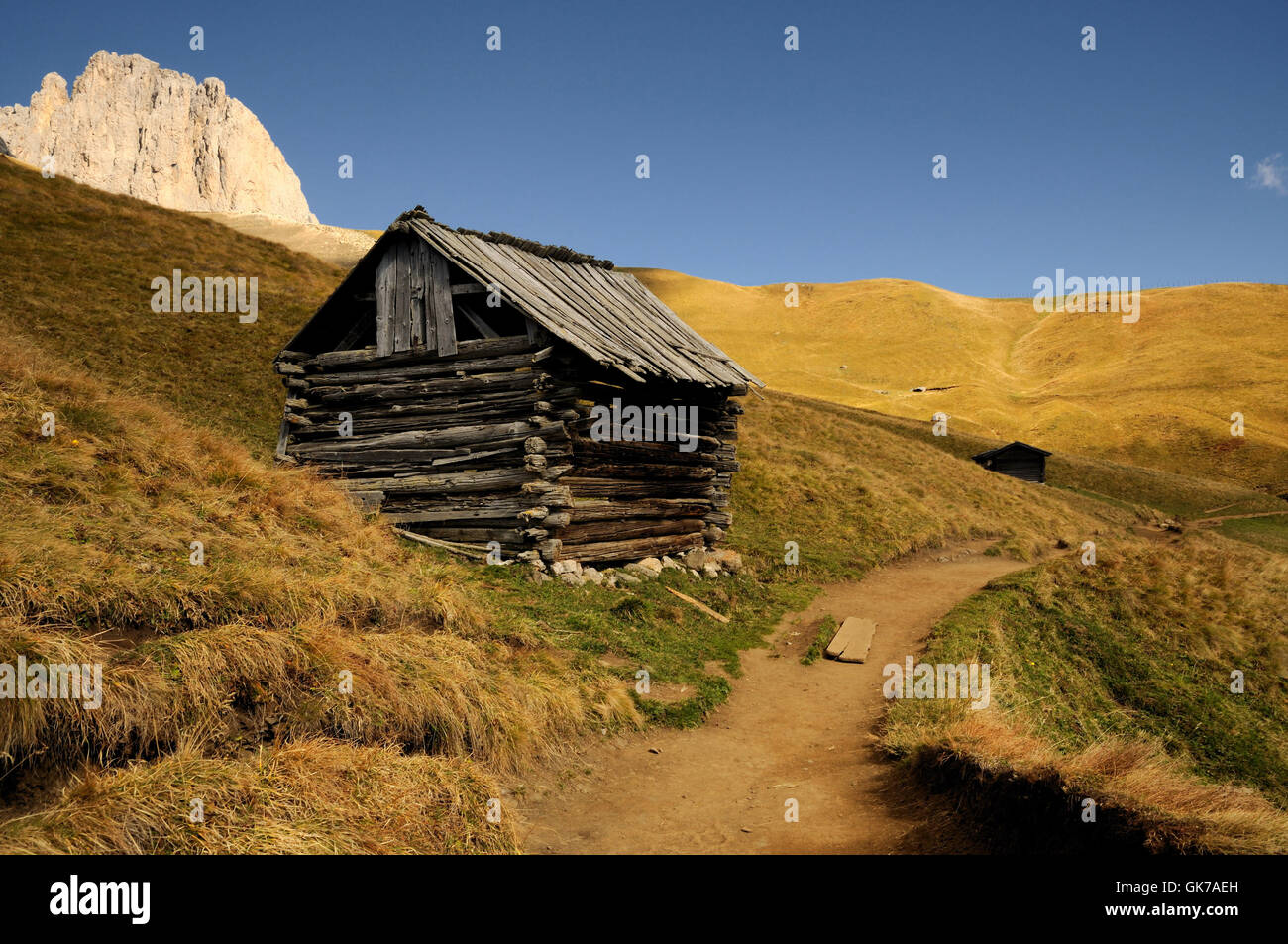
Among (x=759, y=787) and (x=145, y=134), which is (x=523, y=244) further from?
(x=145, y=134)

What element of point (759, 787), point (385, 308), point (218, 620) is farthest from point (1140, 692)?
point (385, 308)

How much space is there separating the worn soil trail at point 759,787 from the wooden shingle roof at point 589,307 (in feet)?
20.8

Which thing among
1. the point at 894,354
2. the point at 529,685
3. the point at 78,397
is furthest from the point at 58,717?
the point at 894,354

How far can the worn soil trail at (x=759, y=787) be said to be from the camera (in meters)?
5.95

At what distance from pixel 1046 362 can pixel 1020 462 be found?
71329 millimetres

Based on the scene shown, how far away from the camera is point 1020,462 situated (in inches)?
1944

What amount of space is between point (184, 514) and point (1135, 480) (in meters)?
61.8

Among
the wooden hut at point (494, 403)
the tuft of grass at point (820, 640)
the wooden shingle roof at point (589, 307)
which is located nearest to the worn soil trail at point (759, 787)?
the tuft of grass at point (820, 640)

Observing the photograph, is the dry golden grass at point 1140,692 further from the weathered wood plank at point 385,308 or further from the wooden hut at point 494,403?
the weathered wood plank at point 385,308

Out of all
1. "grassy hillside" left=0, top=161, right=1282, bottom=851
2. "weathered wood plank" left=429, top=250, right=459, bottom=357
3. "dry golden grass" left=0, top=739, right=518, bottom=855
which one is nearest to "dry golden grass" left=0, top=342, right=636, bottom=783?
"grassy hillside" left=0, top=161, right=1282, bottom=851

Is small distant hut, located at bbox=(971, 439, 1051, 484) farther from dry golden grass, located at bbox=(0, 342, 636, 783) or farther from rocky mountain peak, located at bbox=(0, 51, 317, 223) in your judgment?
rocky mountain peak, located at bbox=(0, 51, 317, 223)
